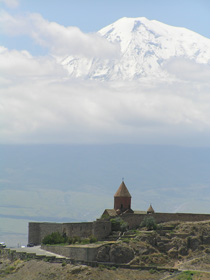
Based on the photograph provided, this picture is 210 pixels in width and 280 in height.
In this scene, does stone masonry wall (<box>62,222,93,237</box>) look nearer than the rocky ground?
No

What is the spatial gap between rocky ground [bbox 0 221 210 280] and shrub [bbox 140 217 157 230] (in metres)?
1.03

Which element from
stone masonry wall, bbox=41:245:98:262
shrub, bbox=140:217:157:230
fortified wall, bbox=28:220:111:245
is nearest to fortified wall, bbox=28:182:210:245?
fortified wall, bbox=28:220:111:245

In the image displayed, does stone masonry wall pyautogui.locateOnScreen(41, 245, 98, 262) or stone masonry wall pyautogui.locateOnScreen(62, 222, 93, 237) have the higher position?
stone masonry wall pyautogui.locateOnScreen(62, 222, 93, 237)

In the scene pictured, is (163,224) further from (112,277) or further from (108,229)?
(112,277)

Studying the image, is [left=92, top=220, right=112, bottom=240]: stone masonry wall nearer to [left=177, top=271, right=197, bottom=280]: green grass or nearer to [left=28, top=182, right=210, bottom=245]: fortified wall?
[left=28, top=182, right=210, bottom=245]: fortified wall

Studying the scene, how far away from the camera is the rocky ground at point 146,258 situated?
253ft

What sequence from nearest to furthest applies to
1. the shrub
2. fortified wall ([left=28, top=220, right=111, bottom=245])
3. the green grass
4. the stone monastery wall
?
the green grass
fortified wall ([left=28, top=220, right=111, bottom=245])
the shrub
the stone monastery wall

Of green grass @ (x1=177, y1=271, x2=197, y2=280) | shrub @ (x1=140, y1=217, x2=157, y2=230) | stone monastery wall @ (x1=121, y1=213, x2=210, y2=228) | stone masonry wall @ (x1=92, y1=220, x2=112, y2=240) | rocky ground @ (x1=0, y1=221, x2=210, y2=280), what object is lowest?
green grass @ (x1=177, y1=271, x2=197, y2=280)

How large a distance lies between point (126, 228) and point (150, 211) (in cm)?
766

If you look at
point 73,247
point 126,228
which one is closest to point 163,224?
point 126,228

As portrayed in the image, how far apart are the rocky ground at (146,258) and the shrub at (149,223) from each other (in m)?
1.03

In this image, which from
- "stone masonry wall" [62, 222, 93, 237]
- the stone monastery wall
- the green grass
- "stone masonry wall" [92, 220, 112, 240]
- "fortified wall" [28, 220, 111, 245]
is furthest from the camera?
the stone monastery wall

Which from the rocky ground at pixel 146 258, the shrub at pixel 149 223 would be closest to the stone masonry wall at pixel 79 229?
the rocky ground at pixel 146 258

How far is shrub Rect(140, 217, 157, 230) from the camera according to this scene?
89.4m
